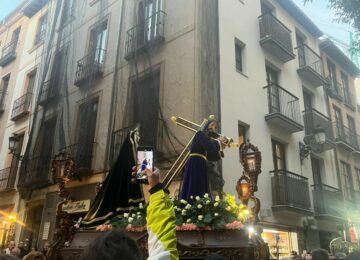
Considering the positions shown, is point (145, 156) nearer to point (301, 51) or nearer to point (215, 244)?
point (215, 244)

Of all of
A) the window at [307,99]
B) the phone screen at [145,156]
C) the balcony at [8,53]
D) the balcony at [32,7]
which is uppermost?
the balcony at [32,7]

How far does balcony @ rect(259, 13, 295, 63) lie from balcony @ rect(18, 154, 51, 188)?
9.37m

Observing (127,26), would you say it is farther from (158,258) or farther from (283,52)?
(158,258)

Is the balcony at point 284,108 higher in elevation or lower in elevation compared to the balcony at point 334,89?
lower

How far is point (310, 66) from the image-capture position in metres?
16.7

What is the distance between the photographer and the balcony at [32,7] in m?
20.7

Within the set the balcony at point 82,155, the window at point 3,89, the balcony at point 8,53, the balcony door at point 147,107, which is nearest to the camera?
the balcony door at point 147,107

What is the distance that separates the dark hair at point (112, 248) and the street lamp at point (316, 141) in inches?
545

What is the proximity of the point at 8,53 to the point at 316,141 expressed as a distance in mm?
17333

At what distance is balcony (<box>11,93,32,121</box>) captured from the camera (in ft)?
59.1

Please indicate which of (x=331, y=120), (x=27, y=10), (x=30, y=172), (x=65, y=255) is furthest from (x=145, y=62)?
(x=27, y=10)

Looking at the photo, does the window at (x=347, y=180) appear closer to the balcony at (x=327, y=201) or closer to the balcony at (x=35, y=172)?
the balcony at (x=327, y=201)

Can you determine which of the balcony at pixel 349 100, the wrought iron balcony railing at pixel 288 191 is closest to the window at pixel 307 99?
the balcony at pixel 349 100

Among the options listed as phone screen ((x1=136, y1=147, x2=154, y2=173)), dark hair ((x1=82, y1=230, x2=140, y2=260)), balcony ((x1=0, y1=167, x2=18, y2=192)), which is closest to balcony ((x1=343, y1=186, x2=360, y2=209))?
phone screen ((x1=136, y1=147, x2=154, y2=173))
